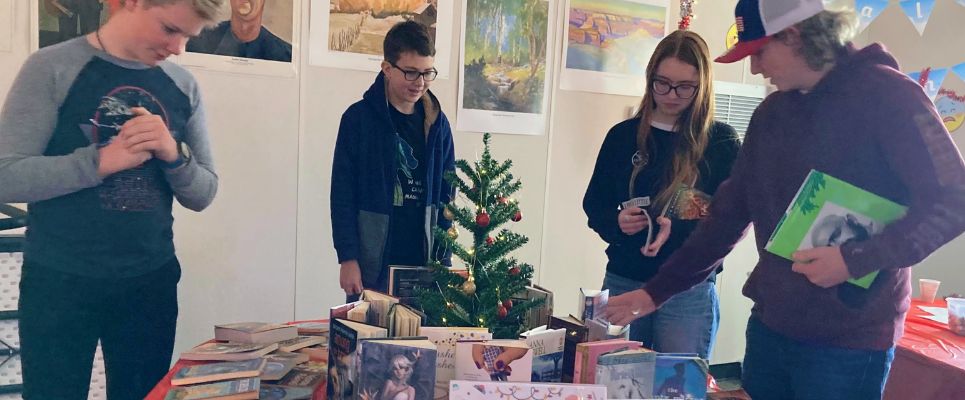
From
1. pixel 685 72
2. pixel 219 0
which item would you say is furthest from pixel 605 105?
pixel 219 0

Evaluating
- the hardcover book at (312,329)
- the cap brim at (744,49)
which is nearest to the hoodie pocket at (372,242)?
the hardcover book at (312,329)

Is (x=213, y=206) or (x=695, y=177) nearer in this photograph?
(x=695, y=177)

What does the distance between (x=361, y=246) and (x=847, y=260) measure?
1.34 meters

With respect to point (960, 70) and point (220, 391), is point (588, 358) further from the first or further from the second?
point (960, 70)

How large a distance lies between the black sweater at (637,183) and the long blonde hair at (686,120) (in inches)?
0.9

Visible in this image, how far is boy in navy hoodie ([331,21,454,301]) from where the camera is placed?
203 cm

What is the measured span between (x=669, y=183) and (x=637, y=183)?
0.11 m

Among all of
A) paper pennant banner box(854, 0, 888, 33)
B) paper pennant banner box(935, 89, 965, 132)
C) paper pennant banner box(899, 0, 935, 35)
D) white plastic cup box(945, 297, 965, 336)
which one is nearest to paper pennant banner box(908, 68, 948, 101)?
paper pennant banner box(935, 89, 965, 132)

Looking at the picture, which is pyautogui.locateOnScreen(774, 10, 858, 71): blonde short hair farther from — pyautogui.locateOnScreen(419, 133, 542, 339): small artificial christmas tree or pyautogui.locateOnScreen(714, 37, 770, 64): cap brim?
pyautogui.locateOnScreen(419, 133, 542, 339): small artificial christmas tree

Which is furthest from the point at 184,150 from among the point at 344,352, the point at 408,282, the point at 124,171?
the point at 344,352

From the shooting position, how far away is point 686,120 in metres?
2.00

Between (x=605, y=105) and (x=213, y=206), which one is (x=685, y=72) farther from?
(x=213, y=206)

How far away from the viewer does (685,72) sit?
1982 mm

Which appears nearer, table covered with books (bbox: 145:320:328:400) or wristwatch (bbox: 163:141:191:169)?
table covered with books (bbox: 145:320:328:400)
